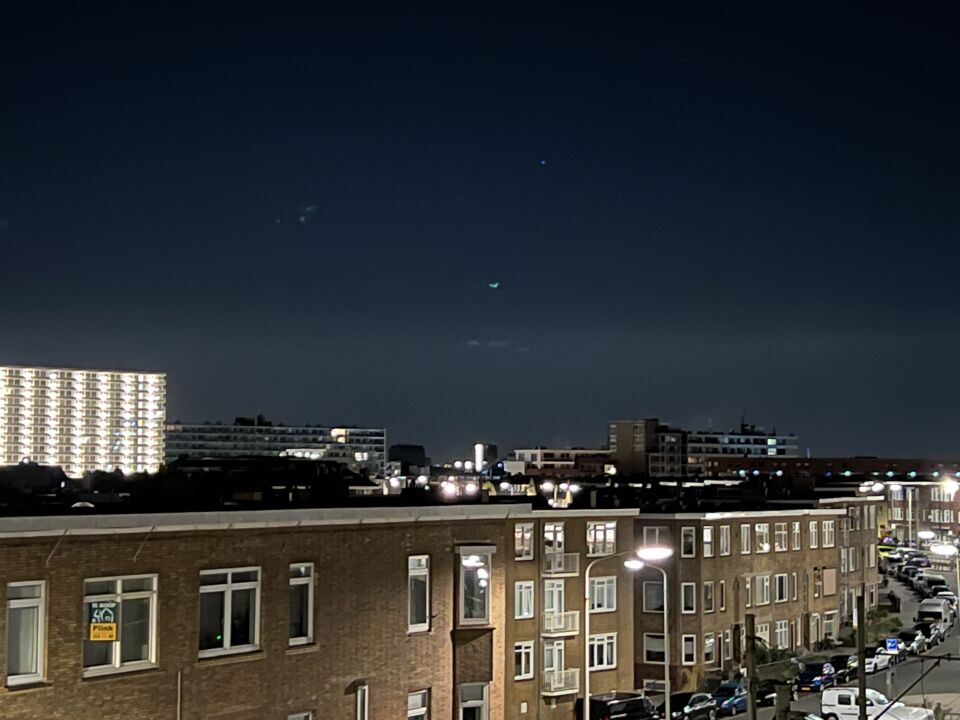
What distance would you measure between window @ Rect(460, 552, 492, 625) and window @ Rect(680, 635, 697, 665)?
2793cm

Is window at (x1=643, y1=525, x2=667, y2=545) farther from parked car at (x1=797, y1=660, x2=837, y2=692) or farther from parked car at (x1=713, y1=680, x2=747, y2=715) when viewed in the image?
parked car at (x1=713, y1=680, x2=747, y2=715)

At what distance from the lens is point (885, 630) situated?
78750 millimetres

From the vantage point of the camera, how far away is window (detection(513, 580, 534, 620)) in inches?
1863

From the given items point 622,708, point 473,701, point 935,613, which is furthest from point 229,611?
point 935,613

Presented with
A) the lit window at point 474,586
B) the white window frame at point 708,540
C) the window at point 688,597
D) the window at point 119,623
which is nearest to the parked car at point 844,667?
the window at point 688,597

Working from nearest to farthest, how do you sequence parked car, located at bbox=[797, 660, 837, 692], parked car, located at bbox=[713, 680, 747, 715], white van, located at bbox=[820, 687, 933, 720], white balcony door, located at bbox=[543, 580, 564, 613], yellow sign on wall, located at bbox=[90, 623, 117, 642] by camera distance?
1. yellow sign on wall, located at bbox=[90, 623, 117, 642]
2. white van, located at bbox=[820, 687, 933, 720]
3. white balcony door, located at bbox=[543, 580, 564, 613]
4. parked car, located at bbox=[713, 680, 747, 715]
5. parked car, located at bbox=[797, 660, 837, 692]

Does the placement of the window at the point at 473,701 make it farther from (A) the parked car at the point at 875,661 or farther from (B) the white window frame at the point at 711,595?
(A) the parked car at the point at 875,661

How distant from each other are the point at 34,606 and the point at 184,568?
12.1ft

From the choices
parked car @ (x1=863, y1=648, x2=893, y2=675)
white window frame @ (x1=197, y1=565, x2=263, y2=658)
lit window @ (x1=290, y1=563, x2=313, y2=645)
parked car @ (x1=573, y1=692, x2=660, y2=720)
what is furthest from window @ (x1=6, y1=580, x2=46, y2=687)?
parked car @ (x1=863, y1=648, x2=893, y2=675)

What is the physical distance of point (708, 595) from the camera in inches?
2504

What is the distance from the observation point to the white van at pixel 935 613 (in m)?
83.1

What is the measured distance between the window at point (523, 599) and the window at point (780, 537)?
26565 millimetres

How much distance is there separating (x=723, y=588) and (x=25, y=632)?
150 ft

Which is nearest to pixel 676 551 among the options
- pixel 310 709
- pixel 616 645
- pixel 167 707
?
pixel 616 645
